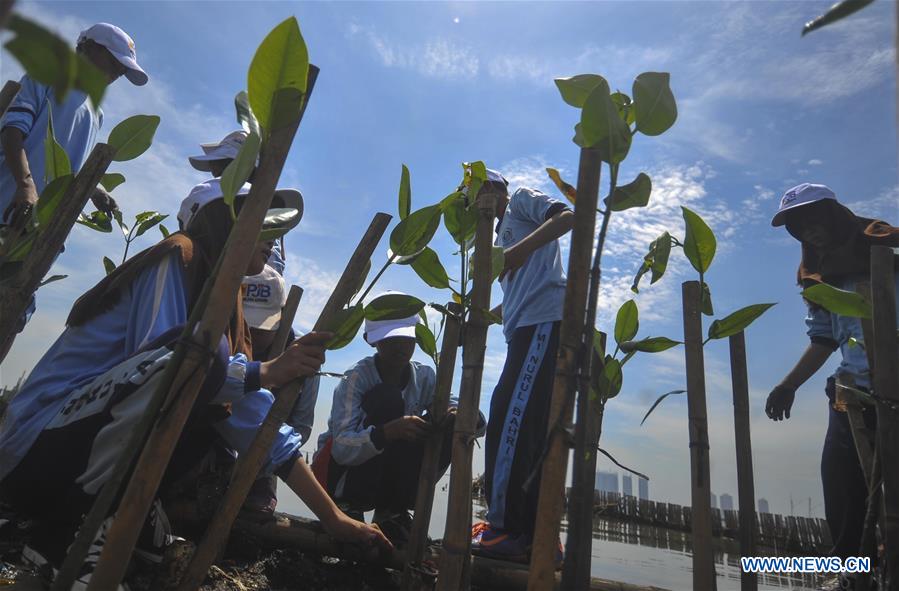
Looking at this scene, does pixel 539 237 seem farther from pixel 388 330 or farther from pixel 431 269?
pixel 388 330

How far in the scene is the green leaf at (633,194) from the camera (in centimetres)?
124

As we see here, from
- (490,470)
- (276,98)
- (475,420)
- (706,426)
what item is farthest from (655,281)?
(276,98)

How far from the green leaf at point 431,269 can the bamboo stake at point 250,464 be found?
12.2 inches

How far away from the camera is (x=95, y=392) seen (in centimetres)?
137

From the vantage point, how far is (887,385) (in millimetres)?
1788

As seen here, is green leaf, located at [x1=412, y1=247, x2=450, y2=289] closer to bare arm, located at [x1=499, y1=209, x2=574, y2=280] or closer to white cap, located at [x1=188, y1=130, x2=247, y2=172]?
bare arm, located at [x1=499, y1=209, x2=574, y2=280]

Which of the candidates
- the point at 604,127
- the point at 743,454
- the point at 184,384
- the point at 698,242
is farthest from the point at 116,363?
the point at 743,454

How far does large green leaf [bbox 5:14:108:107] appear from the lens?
428 mm

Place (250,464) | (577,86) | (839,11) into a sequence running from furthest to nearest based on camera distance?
(577,86), (250,464), (839,11)

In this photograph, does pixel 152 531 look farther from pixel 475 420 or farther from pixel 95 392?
pixel 475 420

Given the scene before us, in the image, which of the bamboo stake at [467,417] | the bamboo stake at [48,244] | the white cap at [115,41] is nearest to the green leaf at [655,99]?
the bamboo stake at [467,417]

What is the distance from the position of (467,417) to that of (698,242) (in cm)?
81

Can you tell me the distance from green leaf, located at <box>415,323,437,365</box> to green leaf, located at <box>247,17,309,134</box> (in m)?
1.02

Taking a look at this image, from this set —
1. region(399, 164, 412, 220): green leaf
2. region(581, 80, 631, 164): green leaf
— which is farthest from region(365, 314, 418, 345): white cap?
region(581, 80, 631, 164): green leaf
